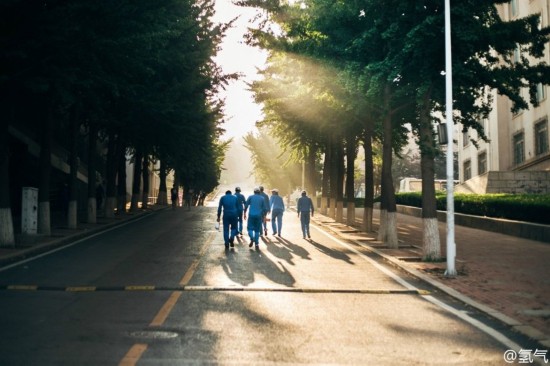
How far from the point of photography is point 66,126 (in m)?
35.8

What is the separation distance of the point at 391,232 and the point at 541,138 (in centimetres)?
2348

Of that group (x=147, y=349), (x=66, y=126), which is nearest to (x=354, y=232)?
(x=147, y=349)

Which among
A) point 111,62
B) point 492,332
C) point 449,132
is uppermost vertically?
point 111,62

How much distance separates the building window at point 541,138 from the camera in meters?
34.3

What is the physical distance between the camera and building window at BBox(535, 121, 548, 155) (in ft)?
113

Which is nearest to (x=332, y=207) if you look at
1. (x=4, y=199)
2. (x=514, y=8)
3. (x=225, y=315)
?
(x=4, y=199)

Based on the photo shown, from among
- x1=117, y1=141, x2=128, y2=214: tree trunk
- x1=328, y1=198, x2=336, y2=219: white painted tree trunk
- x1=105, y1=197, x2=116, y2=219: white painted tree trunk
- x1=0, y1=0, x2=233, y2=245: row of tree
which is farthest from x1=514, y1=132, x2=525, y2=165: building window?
x1=105, y1=197, x2=116, y2=219: white painted tree trunk

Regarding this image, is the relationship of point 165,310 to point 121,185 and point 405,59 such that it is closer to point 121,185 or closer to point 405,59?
point 405,59

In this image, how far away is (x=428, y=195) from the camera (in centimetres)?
1414

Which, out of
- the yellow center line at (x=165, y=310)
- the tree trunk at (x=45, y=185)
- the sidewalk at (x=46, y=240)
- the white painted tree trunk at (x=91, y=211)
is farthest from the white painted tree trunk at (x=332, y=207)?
the yellow center line at (x=165, y=310)

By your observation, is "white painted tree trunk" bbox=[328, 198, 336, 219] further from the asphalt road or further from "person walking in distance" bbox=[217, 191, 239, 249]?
the asphalt road

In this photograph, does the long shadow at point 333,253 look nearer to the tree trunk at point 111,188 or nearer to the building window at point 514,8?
the tree trunk at point 111,188

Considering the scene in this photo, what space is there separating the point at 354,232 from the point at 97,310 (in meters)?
15.3

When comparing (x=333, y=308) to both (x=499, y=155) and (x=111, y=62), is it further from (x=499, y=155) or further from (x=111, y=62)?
(x=499, y=155)
